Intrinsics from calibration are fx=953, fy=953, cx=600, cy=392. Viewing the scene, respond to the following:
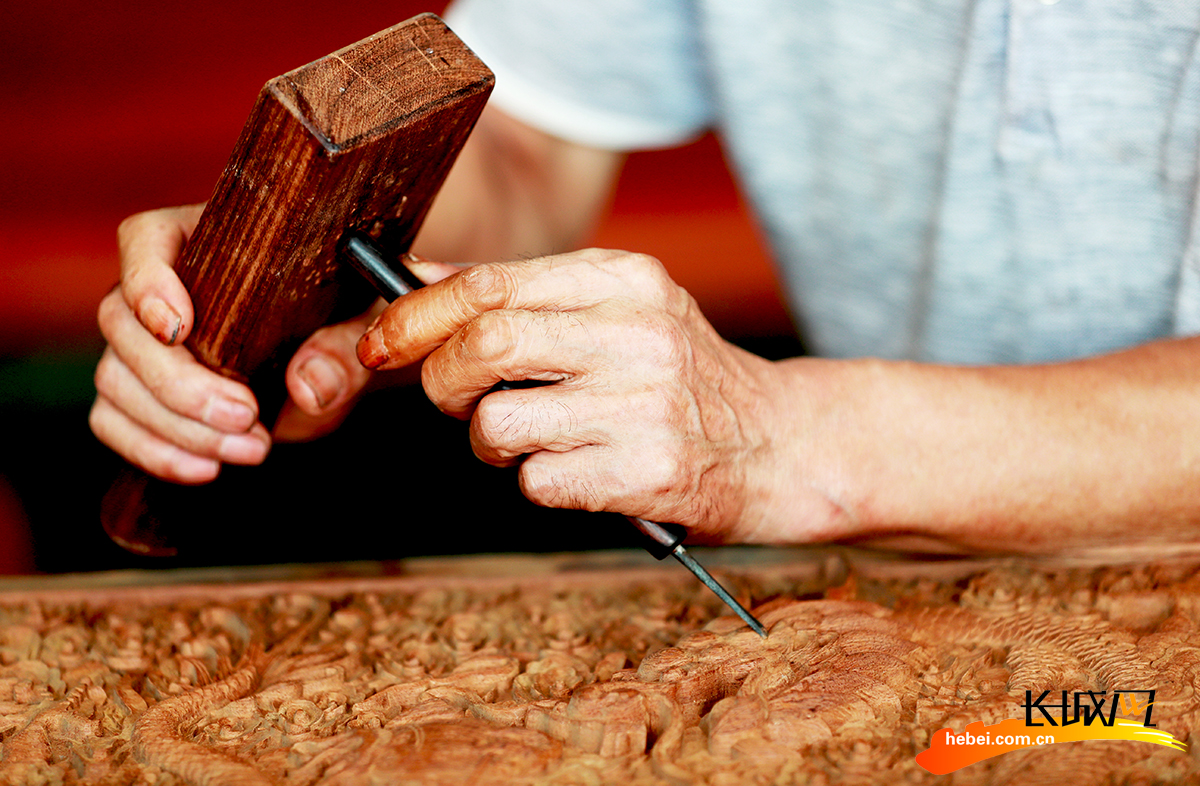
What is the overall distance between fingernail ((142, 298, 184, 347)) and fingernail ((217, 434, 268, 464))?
15 centimetres

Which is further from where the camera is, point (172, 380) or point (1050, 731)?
point (172, 380)

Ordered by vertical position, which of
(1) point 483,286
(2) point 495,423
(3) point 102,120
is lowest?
(3) point 102,120

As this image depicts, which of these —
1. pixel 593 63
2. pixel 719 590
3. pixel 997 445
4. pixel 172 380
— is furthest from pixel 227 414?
pixel 593 63

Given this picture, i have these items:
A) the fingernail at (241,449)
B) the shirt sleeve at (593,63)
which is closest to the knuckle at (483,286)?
the fingernail at (241,449)

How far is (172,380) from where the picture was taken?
922mm

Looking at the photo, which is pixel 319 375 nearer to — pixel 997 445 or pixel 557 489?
pixel 557 489

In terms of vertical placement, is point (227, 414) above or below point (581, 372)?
below

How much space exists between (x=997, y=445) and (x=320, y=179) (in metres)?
0.66

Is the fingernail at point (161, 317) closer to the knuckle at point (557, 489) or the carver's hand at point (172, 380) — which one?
the carver's hand at point (172, 380)

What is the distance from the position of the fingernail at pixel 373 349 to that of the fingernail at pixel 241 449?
0.81ft

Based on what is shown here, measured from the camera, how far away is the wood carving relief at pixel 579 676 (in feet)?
2.36

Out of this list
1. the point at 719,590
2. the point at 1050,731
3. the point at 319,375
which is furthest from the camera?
the point at 319,375

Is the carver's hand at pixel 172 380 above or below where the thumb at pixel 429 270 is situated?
below

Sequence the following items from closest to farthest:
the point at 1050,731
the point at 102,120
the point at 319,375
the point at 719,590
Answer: the point at 1050,731 < the point at 719,590 < the point at 319,375 < the point at 102,120
